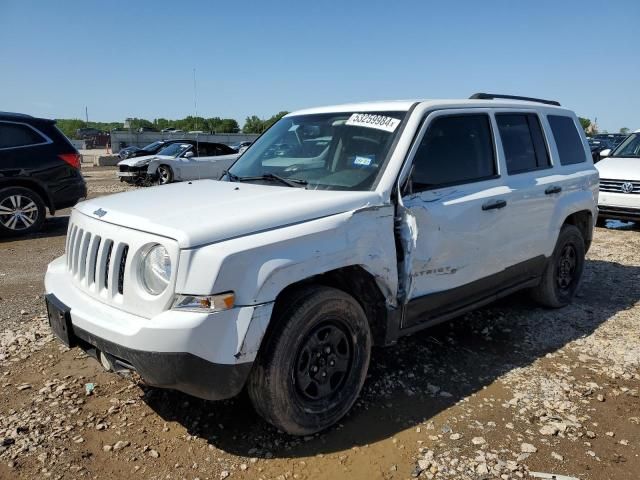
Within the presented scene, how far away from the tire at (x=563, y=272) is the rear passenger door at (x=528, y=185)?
0.95ft

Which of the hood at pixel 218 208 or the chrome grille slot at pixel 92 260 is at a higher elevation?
the hood at pixel 218 208

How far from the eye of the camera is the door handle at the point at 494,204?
3741 millimetres

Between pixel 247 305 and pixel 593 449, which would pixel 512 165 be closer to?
pixel 593 449

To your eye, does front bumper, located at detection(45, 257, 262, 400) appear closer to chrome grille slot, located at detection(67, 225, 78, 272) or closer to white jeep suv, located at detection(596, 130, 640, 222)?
chrome grille slot, located at detection(67, 225, 78, 272)

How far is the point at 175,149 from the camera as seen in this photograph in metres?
15.8

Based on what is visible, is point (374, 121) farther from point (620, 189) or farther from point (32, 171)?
point (620, 189)

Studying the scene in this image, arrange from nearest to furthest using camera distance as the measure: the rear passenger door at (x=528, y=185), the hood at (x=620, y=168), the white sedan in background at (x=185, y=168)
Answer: the rear passenger door at (x=528, y=185) → the hood at (x=620, y=168) → the white sedan in background at (x=185, y=168)

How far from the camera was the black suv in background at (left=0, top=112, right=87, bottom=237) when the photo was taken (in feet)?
26.8

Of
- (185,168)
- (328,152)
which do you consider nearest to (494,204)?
(328,152)

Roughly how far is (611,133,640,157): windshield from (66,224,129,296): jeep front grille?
10.1 metres

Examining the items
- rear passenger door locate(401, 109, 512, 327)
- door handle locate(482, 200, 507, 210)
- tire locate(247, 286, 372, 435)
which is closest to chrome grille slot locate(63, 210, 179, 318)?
tire locate(247, 286, 372, 435)

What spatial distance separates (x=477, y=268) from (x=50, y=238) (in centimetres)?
714

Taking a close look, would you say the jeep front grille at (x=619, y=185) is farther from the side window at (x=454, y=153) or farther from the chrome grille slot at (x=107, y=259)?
the chrome grille slot at (x=107, y=259)

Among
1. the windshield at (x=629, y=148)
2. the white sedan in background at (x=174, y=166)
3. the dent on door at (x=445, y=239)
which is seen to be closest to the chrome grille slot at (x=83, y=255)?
the dent on door at (x=445, y=239)
